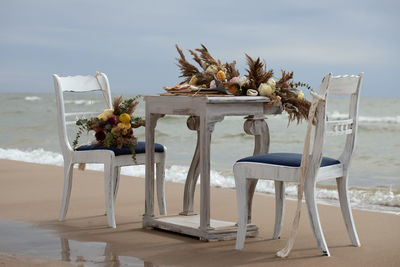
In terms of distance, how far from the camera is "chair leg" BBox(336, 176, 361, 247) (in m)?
3.79

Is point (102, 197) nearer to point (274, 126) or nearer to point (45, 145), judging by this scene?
point (45, 145)

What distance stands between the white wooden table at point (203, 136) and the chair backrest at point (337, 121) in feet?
1.52

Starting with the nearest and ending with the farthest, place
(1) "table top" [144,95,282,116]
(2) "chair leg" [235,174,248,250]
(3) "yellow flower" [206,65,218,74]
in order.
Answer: (2) "chair leg" [235,174,248,250], (1) "table top" [144,95,282,116], (3) "yellow flower" [206,65,218,74]

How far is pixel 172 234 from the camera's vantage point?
164 inches

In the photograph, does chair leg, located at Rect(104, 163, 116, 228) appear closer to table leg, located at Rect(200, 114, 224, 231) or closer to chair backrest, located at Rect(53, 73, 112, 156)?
chair backrest, located at Rect(53, 73, 112, 156)

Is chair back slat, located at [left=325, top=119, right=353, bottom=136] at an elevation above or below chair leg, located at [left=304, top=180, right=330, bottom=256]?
above

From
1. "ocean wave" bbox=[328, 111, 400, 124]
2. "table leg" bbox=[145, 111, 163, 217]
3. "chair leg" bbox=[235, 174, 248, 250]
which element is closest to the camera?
"chair leg" bbox=[235, 174, 248, 250]

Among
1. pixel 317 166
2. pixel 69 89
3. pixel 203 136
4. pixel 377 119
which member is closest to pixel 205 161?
pixel 203 136

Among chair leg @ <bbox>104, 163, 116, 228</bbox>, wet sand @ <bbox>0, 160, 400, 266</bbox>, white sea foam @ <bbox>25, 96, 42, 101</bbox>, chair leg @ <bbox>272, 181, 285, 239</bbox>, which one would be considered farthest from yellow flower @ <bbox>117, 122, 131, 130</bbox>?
white sea foam @ <bbox>25, 96, 42, 101</bbox>

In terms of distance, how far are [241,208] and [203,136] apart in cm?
46

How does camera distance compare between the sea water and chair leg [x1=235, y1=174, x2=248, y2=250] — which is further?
the sea water

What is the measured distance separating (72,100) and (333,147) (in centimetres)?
1550

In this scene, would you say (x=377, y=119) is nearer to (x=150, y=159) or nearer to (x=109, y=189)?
(x=150, y=159)

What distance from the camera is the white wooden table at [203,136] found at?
12.4 ft
